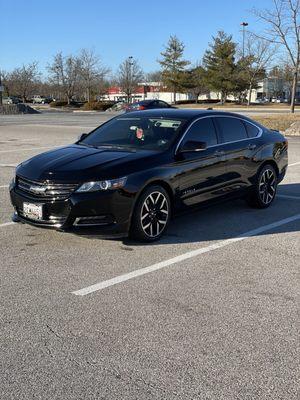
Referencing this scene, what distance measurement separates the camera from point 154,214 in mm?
5930

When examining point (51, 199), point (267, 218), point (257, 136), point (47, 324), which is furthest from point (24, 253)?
point (257, 136)

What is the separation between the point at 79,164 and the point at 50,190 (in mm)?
466

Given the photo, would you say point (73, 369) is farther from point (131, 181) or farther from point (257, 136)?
point (257, 136)

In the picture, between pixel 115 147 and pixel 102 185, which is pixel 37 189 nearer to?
pixel 102 185

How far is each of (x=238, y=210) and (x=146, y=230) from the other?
239 centimetres

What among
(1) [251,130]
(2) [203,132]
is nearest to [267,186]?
(1) [251,130]

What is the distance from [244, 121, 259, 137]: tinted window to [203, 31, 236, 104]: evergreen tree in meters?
66.5

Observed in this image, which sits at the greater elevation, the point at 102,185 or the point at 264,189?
the point at 102,185

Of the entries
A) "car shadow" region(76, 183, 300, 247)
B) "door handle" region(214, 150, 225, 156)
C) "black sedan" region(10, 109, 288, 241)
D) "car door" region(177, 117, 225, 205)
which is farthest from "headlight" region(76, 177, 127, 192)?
"door handle" region(214, 150, 225, 156)

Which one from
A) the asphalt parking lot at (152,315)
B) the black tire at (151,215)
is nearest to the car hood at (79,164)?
the black tire at (151,215)

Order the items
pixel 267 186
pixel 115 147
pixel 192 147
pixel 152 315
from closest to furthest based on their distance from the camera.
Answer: pixel 152 315
pixel 192 147
pixel 115 147
pixel 267 186

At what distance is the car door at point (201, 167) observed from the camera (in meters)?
6.34

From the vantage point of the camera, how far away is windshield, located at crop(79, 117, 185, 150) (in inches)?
253

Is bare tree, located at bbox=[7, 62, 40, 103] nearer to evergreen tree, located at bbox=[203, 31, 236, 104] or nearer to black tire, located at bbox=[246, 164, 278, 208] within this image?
evergreen tree, located at bbox=[203, 31, 236, 104]
